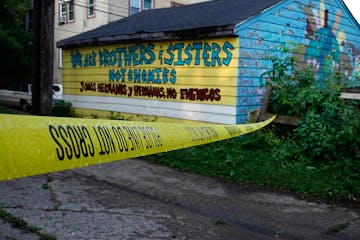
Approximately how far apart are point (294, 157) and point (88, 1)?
2059 centimetres

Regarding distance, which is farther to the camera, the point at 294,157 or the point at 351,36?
the point at 351,36

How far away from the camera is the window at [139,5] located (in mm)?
24203

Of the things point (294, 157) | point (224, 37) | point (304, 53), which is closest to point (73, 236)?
point (294, 157)

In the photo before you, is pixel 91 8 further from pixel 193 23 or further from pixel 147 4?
pixel 193 23

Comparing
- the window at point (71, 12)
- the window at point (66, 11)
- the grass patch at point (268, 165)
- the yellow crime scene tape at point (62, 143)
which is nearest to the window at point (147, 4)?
the window at point (66, 11)

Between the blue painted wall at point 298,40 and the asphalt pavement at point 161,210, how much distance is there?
3.26 metres

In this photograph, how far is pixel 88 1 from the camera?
2438 cm

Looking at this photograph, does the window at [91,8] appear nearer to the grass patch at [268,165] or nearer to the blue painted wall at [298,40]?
the blue painted wall at [298,40]

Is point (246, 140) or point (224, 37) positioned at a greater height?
point (224, 37)

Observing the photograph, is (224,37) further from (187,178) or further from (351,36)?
(351,36)

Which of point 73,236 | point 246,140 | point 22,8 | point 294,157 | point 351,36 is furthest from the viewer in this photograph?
point 22,8

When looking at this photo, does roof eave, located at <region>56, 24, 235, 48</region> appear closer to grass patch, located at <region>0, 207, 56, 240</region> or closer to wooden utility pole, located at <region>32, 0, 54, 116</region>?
wooden utility pole, located at <region>32, 0, 54, 116</region>

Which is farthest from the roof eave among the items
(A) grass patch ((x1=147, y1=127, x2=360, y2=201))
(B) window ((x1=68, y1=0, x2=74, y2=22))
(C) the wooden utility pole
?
(B) window ((x1=68, y1=0, x2=74, y2=22))

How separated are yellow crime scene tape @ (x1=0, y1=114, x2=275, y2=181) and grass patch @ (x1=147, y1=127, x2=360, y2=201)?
136 inches
